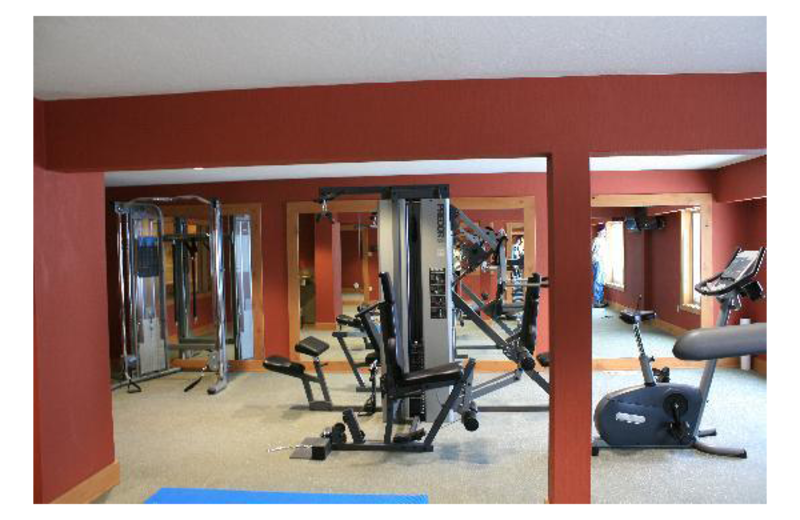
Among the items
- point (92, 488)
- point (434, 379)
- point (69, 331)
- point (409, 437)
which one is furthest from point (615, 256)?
point (69, 331)

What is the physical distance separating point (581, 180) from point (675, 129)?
1.53 ft

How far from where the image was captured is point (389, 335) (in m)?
3.47

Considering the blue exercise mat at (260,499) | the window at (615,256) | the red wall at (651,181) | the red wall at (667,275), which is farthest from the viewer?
the window at (615,256)

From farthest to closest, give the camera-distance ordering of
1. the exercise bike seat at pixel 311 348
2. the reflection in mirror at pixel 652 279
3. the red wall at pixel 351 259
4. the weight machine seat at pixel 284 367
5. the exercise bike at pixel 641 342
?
the red wall at pixel 351 259, the reflection in mirror at pixel 652 279, the exercise bike seat at pixel 311 348, the weight machine seat at pixel 284 367, the exercise bike at pixel 641 342

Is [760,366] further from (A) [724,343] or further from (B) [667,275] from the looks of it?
(A) [724,343]

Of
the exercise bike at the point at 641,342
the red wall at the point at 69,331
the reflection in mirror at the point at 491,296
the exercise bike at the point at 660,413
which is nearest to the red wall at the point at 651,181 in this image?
the reflection in mirror at the point at 491,296

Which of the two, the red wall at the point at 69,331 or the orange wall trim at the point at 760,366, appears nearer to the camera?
the red wall at the point at 69,331

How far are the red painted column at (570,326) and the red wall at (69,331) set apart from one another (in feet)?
8.11

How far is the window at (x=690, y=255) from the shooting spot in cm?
828

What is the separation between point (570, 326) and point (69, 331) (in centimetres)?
256

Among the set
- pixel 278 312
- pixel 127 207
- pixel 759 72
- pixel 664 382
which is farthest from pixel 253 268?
pixel 759 72

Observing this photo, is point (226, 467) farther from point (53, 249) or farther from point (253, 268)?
point (253, 268)

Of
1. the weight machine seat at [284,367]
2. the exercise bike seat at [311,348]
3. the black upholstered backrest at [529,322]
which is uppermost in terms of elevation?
the black upholstered backrest at [529,322]

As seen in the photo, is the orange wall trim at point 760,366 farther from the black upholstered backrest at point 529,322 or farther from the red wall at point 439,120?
the red wall at point 439,120
